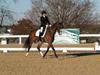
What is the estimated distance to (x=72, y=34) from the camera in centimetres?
3556

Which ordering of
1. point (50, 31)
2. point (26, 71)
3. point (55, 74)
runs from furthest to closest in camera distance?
point (50, 31), point (26, 71), point (55, 74)

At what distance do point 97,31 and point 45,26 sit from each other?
47.9m

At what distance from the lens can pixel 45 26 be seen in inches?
798

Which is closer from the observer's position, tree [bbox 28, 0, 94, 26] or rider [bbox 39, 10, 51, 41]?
rider [bbox 39, 10, 51, 41]

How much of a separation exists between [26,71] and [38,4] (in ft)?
190

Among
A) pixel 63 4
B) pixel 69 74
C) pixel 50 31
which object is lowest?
pixel 69 74

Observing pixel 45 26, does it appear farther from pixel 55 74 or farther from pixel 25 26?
pixel 25 26

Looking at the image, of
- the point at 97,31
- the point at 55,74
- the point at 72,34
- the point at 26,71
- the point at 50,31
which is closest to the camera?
the point at 55,74

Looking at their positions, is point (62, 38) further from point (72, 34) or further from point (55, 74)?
point (55, 74)

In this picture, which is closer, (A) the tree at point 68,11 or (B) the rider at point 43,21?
(B) the rider at point 43,21

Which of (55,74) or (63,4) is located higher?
(63,4)

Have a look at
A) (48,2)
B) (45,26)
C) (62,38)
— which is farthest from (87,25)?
(45,26)

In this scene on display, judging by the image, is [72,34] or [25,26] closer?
[72,34]

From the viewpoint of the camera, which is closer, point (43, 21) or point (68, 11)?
point (43, 21)
